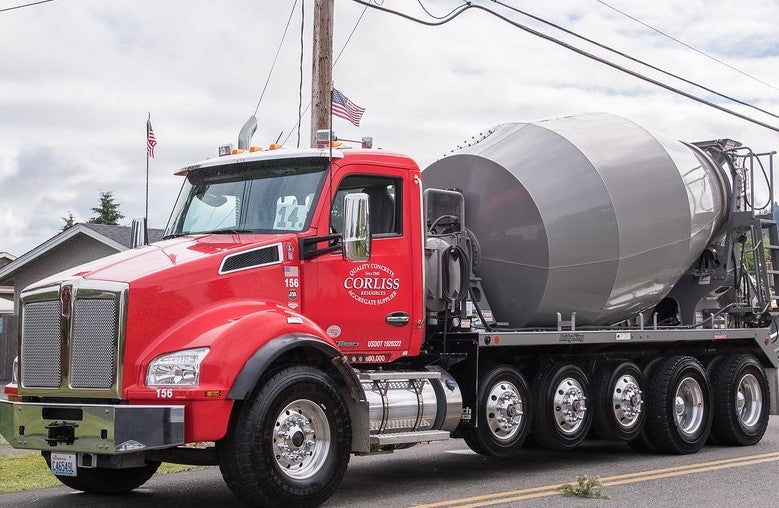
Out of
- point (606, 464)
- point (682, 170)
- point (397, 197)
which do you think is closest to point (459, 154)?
point (397, 197)

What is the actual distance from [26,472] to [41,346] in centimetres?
317

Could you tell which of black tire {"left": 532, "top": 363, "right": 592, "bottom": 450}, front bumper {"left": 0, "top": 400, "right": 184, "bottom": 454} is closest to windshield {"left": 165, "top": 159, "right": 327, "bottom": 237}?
front bumper {"left": 0, "top": 400, "right": 184, "bottom": 454}

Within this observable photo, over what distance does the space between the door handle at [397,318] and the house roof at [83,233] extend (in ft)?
56.1

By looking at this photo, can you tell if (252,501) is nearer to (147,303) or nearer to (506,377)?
(147,303)

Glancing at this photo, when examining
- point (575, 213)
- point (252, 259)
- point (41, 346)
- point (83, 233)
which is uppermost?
point (83, 233)

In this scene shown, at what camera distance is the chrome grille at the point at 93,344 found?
26.2ft

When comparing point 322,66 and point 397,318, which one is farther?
point 322,66

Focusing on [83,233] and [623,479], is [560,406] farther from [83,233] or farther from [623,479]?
[83,233]

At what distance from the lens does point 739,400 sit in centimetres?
1380

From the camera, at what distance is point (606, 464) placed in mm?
11906

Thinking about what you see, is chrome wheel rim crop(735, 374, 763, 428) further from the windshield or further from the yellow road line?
the windshield

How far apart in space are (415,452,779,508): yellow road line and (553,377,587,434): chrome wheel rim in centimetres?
90

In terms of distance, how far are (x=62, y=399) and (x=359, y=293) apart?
8.89 ft

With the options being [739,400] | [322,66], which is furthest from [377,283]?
[739,400]
